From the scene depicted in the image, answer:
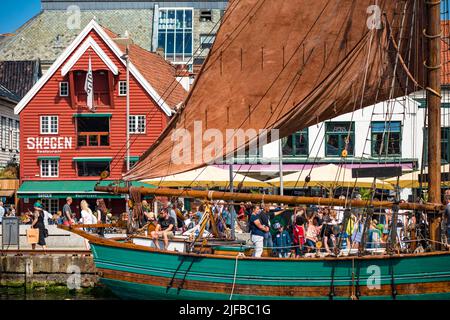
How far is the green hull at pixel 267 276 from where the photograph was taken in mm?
18844

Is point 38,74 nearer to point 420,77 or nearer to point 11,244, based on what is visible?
point 11,244

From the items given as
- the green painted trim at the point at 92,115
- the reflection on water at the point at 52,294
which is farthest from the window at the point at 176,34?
the reflection on water at the point at 52,294

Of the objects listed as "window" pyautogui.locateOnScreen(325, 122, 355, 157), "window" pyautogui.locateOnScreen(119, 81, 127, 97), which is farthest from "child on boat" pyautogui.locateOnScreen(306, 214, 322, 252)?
"window" pyautogui.locateOnScreen(119, 81, 127, 97)

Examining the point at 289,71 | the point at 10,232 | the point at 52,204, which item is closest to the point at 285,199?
the point at 289,71

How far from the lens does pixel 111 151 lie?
48281 mm

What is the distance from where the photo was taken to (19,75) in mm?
64750

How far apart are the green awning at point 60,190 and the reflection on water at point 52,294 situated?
61.4 feet

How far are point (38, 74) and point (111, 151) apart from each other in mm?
19719

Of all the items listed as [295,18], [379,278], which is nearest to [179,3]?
[295,18]

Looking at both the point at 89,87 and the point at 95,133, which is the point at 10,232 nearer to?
the point at 89,87

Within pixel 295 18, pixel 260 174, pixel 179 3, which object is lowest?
pixel 260 174

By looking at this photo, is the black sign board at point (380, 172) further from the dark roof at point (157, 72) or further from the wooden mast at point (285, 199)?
the dark roof at point (157, 72)

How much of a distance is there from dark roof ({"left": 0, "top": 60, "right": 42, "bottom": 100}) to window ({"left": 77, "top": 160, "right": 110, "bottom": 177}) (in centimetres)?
1764

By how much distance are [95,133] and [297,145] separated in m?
10.7
